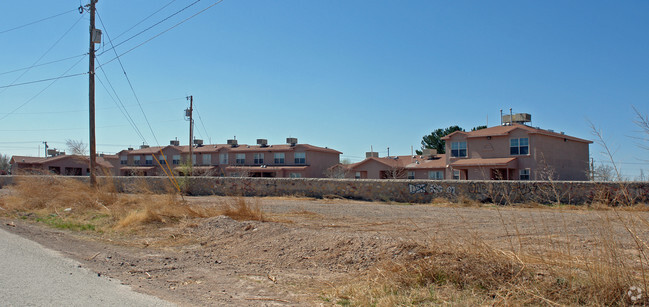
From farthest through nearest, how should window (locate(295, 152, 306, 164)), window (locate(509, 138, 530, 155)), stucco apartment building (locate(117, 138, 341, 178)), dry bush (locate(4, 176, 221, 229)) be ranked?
1. window (locate(295, 152, 306, 164))
2. stucco apartment building (locate(117, 138, 341, 178))
3. window (locate(509, 138, 530, 155))
4. dry bush (locate(4, 176, 221, 229))

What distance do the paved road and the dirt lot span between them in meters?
0.33

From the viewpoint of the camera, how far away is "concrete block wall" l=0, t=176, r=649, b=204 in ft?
63.5

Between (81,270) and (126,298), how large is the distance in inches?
92.4

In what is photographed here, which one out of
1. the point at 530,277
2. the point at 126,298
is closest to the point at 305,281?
the point at 126,298

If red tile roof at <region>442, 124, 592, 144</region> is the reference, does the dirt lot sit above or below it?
below

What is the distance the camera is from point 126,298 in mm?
6086

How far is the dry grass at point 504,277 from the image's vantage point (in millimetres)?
4953

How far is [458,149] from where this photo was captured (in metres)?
45.4

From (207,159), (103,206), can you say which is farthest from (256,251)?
(207,159)

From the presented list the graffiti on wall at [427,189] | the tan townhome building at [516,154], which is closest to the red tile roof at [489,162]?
the tan townhome building at [516,154]

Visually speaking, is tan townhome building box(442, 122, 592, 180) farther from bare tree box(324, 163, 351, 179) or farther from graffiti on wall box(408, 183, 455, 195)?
graffiti on wall box(408, 183, 455, 195)

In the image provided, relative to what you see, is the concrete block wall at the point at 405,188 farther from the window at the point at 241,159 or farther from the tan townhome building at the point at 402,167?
the window at the point at 241,159

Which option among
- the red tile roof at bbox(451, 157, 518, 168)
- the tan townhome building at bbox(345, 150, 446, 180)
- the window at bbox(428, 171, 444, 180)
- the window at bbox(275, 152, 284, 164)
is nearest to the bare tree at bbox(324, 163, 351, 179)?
the tan townhome building at bbox(345, 150, 446, 180)

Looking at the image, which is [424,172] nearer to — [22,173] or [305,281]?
[22,173]
